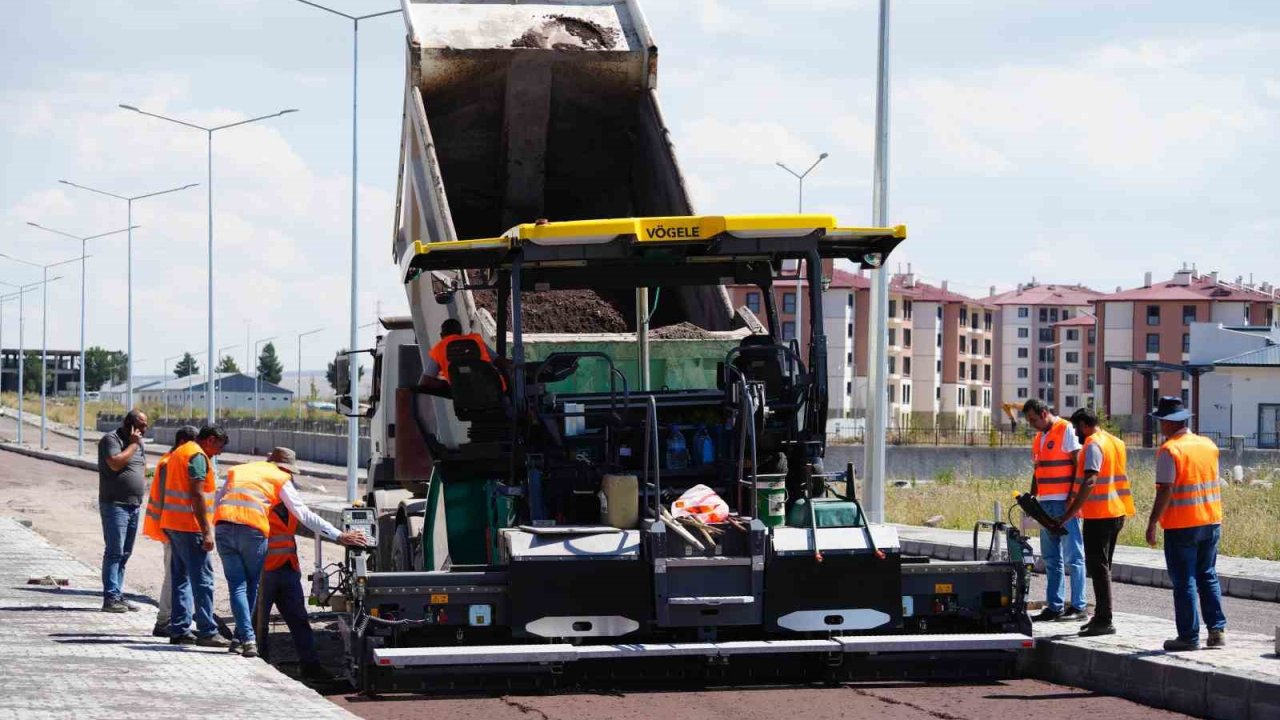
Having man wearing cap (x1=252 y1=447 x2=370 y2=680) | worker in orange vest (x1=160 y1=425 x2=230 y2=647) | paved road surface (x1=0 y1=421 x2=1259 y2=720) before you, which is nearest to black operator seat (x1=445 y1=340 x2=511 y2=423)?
man wearing cap (x1=252 y1=447 x2=370 y2=680)

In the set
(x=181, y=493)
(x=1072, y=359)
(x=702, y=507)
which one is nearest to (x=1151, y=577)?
(x=702, y=507)

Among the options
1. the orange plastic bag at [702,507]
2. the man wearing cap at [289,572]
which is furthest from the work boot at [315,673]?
the orange plastic bag at [702,507]

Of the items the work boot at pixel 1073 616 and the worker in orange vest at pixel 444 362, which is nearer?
the worker in orange vest at pixel 444 362

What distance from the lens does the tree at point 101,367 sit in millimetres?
166000

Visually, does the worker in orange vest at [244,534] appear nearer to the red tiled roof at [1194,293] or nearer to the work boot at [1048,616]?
the work boot at [1048,616]

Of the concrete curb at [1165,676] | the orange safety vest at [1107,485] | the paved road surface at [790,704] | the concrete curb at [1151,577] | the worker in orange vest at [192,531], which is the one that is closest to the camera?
the concrete curb at [1165,676]

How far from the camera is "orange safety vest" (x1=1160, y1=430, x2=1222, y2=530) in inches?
397

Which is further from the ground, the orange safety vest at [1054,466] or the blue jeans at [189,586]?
the orange safety vest at [1054,466]

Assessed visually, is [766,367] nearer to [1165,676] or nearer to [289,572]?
[1165,676]

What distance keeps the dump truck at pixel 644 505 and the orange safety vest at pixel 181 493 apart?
1.13m

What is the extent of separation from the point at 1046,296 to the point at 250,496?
119201 millimetres

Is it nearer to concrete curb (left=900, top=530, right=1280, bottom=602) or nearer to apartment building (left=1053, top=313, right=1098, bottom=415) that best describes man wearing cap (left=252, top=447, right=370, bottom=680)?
concrete curb (left=900, top=530, right=1280, bottom=602)

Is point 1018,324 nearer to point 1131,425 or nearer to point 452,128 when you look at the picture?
point 1131,425

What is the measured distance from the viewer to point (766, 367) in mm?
10328
